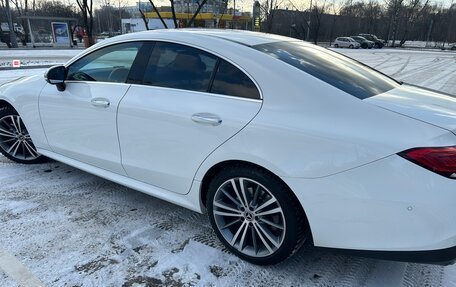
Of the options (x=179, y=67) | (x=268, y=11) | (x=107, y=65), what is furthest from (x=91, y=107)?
(x=268, y=11)

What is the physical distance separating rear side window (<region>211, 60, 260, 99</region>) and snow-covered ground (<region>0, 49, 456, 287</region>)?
1196 mm

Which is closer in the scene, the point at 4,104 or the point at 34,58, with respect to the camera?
the point at 4,104

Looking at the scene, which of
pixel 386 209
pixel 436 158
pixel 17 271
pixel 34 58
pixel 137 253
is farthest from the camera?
pixel 34 58

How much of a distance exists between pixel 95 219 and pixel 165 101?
126 cm

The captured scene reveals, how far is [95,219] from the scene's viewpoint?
328 cm

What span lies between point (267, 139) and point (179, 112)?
29.0 inches

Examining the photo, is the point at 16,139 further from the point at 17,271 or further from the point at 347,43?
the point at 347,43

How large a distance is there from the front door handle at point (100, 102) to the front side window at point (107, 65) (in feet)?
0.64

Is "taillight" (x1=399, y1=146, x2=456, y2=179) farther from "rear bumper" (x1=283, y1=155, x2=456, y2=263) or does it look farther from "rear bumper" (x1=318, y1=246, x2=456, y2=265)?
"rear bumper" (x1=318, y1=246, x2=456, y2=265)

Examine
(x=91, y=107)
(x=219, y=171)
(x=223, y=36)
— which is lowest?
(x=219, y=171)

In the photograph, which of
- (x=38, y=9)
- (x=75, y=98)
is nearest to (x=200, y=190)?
(x=75, y=98)

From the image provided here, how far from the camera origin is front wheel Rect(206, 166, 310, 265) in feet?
7.82

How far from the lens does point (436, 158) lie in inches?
75.4

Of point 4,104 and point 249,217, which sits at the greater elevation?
point 4,104
